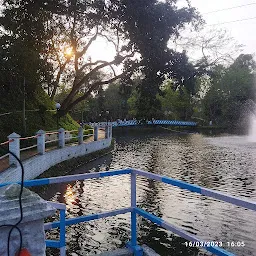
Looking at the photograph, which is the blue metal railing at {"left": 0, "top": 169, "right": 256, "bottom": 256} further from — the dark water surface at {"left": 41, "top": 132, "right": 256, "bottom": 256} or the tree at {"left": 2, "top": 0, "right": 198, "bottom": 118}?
the tree at {"left": 2, "top": 0, "right": 198, "bottom": 118}

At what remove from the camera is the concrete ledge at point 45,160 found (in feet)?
28.7

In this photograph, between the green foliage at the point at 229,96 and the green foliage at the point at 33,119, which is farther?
the green foliage at the point at 229,96

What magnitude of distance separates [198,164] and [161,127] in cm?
3392

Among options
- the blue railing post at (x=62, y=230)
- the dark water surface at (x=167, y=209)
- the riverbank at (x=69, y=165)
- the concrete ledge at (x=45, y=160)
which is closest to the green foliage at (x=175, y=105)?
the riverbank at (x=69, y=165)

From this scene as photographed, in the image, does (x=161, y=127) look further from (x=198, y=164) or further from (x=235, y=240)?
(x=235, y=240)

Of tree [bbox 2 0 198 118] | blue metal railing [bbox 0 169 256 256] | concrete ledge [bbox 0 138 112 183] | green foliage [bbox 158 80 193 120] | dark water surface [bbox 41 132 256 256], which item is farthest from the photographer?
green foliage [bbox 158 80 193 120]

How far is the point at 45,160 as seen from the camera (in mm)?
12547

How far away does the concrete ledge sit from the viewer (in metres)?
8.75

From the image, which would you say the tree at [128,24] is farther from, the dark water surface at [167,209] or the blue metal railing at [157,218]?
the blue metal railing at [157,218]

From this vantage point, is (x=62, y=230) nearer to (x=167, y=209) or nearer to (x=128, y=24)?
(x=167, y=209)

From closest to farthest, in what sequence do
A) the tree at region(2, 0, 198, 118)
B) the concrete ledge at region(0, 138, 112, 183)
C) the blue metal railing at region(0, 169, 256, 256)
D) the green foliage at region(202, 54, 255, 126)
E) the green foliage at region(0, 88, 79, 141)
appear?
the blue metal railing at region(0, 169, 256, 256)
the concrete ledge at region(0, 138, 112, 183)
the tree at region(2, 0, 198, 118)
the green foliage at region(0, 88, 79, 141)
the green foliage at region(202, 54, 255, 126)

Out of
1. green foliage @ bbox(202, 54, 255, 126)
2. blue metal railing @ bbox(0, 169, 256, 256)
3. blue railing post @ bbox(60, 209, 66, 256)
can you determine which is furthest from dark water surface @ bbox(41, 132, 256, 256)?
green foliage @ bbox(202, 54, 255, 126)

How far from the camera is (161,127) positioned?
49719 millimetres

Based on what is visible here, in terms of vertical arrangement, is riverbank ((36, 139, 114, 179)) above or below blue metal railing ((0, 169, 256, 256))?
below
